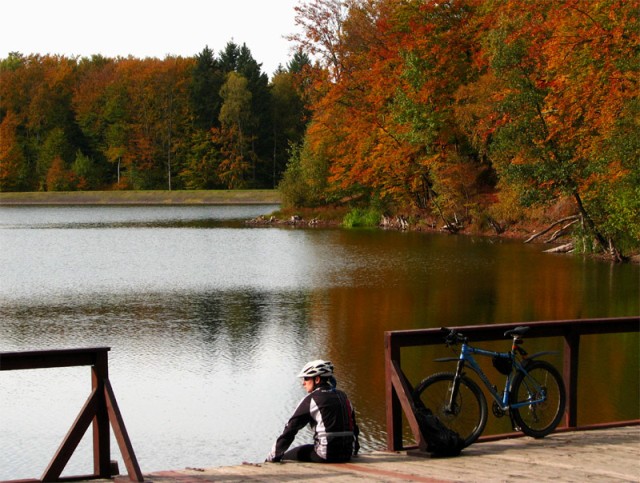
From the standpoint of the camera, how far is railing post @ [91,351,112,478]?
7.26 metres

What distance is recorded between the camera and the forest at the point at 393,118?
28.2 meters

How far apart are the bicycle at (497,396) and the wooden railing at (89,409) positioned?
8.84ft

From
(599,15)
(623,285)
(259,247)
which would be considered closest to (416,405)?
(623,285)

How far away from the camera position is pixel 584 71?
27141 mm

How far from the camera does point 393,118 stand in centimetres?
4947

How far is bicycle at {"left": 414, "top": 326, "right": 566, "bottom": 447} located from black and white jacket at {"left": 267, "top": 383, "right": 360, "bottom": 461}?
34.7 inches

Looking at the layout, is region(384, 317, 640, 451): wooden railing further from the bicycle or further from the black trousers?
the black trousers

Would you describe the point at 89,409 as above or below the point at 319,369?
below

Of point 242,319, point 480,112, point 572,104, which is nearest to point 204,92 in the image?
point 480,112

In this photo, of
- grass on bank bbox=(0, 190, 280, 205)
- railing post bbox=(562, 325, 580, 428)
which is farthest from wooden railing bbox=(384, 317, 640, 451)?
grass on bank bbox=(0, 190, 280, 205)

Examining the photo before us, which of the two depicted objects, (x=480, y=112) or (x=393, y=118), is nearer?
(x=480, y=112)

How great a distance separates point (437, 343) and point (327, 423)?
1.26 meters

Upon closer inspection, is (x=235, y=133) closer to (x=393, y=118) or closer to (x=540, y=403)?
(x=393, y=118)

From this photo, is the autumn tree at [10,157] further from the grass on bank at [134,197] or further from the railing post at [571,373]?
the railing post at [571,373]
